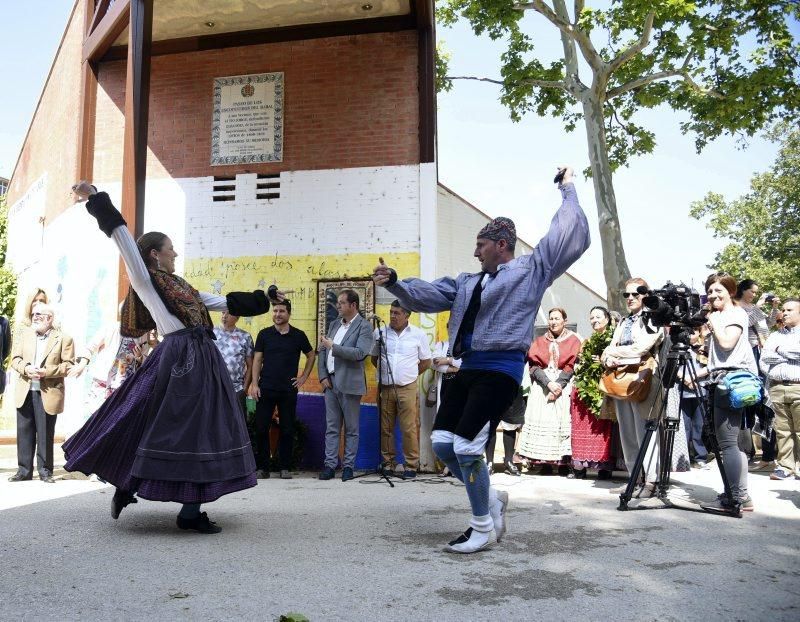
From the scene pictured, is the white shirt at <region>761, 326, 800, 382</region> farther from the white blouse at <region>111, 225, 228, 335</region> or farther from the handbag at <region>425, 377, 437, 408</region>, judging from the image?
the white blouse at <region>111, 225, 228, 335</region>

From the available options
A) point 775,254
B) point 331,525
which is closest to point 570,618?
point 331,525

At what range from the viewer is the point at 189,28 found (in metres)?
10.7

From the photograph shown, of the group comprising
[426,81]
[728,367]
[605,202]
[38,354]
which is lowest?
[728,367]

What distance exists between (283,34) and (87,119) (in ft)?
11.0

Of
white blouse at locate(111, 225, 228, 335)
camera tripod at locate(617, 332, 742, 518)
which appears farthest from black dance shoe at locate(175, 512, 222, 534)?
camera tripod at locate(617, 332, 742, 518)

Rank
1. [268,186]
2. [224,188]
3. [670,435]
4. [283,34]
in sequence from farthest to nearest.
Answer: [283,34], [224,188], [268,186], [670,435]

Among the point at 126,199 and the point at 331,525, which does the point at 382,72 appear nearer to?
the point at 126,199

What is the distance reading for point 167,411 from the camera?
4.77 meters

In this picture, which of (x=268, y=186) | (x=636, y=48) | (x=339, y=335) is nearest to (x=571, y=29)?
(x=636, y=48)

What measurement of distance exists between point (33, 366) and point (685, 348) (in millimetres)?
6530

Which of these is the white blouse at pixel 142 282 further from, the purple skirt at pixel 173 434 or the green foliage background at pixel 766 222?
the green foliage background at pixel 766 222

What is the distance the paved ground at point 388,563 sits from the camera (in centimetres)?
323

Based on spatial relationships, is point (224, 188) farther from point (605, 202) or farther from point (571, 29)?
point (571, 29)

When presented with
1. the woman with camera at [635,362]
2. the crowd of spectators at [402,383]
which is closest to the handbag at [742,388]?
the woman with camera at [635,362]
